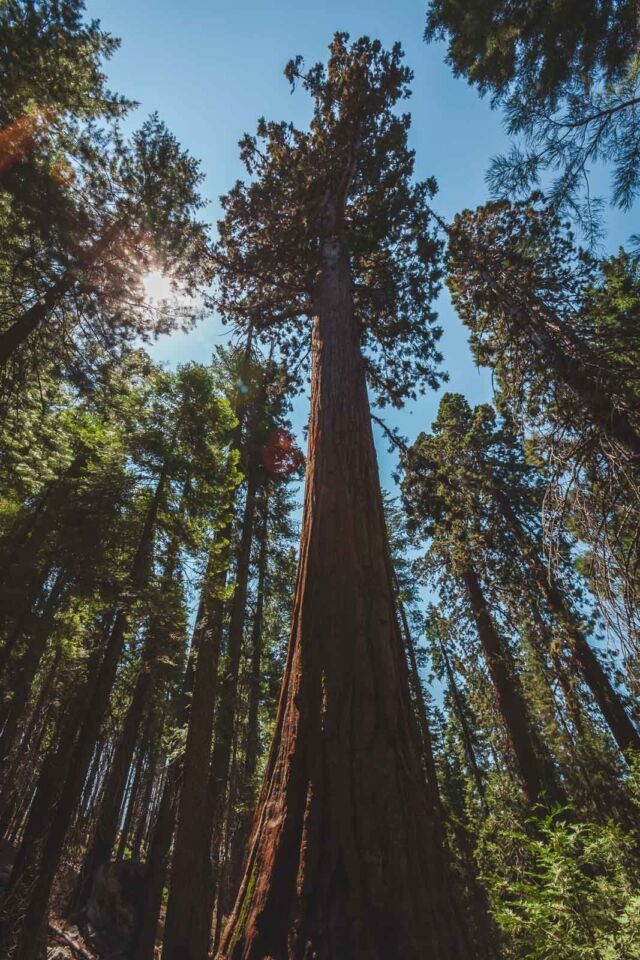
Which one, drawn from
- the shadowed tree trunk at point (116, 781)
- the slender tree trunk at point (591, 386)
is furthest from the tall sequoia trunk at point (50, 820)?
the slender tree trunk at point (591, 386)

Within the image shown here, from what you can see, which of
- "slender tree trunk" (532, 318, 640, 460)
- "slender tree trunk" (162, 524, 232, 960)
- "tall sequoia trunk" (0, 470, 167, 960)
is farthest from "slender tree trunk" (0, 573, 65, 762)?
"slender tree trunk" (532, 318, 640, 460)

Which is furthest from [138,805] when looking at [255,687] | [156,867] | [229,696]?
[229,696]

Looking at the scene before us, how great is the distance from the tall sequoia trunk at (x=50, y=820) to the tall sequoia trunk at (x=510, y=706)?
793 centimetres

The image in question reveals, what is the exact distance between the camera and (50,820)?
744 centimetres

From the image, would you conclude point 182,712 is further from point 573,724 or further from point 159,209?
point 159,209

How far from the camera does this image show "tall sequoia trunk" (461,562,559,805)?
31.7 feet

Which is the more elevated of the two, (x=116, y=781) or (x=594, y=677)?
(x=594, y=677)

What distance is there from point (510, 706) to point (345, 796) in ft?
36.5

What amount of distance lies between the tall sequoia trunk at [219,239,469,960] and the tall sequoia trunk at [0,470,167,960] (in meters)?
6.74

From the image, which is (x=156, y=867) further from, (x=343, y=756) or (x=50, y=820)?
(x=343, y=756)

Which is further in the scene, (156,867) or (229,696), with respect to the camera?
(156,867)

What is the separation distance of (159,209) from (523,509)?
1243 centimetres

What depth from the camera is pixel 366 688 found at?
2.16 metres

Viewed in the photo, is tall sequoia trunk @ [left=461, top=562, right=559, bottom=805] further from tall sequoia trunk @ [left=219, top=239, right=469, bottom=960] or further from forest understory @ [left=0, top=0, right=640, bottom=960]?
tall sequoia trunk @ [left=219, top=239, right=469, bottom=960]
